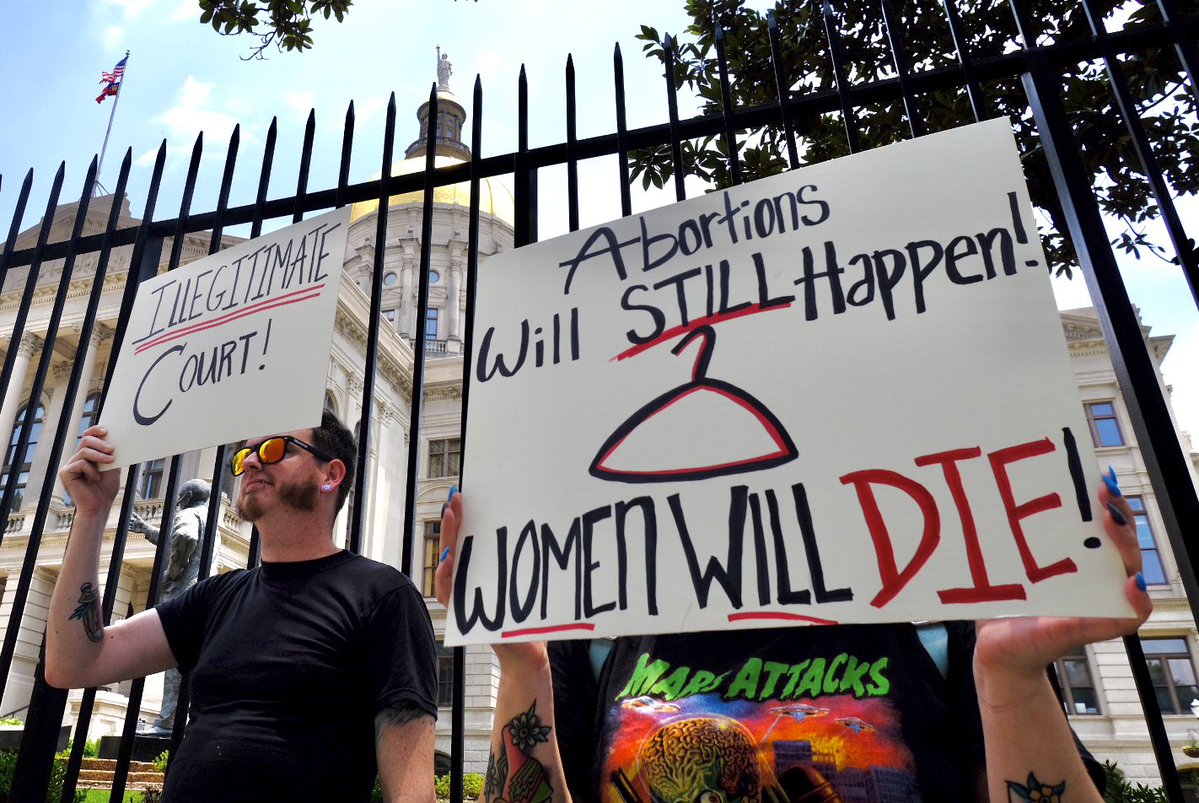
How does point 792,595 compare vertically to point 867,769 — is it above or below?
above

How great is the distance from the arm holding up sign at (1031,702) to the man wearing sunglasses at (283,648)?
40.0 inches

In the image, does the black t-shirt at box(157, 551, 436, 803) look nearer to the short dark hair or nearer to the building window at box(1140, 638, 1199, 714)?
the short dark hair

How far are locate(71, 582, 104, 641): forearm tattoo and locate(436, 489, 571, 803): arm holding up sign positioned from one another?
3.52 ft

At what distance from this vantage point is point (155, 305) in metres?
2.61

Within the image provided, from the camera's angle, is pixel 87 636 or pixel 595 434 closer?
pixel 595 434

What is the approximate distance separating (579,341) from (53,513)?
25.3m

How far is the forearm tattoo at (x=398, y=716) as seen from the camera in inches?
65.7

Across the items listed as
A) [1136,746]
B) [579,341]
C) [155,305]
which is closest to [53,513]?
[155,305]

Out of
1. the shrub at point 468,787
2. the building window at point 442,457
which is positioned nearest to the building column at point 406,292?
the building window at point 442,457

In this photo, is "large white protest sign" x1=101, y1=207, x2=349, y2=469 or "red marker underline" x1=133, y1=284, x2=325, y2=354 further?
"red marker underline" x1=133, y1=284, x2=325, y2=354

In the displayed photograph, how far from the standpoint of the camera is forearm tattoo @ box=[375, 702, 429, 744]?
1.67 meters

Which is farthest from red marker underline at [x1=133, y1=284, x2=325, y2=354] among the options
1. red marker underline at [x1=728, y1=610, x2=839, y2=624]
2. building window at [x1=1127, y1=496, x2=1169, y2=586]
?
building window at [x1=1127, y1=496, x2=1169, y2=586]

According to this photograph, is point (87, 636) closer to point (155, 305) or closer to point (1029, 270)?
point (155, 305)

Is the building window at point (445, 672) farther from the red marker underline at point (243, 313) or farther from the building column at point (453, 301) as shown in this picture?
the red marker underline at point (243, 313)
